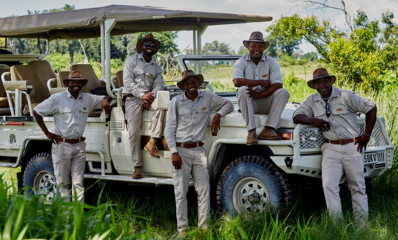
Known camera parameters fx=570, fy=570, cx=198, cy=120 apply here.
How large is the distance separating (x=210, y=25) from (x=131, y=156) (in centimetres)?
232

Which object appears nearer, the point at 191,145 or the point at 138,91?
the point at 191,145

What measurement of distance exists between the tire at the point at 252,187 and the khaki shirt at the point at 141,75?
1552 mm

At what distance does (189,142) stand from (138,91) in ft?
3.48

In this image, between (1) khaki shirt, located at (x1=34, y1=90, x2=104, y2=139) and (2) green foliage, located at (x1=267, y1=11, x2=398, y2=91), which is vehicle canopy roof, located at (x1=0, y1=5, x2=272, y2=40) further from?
(2) green foliage, located at (x1=267, y1=11, x2=398, y2=91)

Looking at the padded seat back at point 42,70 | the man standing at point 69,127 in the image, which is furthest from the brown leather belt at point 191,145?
the padded seat back at point 42,70

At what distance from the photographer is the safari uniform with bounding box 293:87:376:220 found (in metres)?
6.05

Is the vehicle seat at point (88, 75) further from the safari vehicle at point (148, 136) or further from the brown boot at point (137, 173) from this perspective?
the brown boot at point (137, 173)

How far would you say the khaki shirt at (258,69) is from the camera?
6531 mm

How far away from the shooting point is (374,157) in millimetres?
6430

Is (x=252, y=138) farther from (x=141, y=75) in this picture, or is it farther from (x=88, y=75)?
(x=88, y=75)

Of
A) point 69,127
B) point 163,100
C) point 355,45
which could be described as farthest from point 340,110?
point 355,45

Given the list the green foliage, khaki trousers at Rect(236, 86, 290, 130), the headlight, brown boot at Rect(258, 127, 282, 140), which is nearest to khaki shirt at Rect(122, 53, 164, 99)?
khaki trousers at Rect(236, 86, 290, 130)

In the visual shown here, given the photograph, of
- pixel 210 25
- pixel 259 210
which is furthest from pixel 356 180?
pixel 210 25

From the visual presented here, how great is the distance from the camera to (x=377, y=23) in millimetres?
19688
